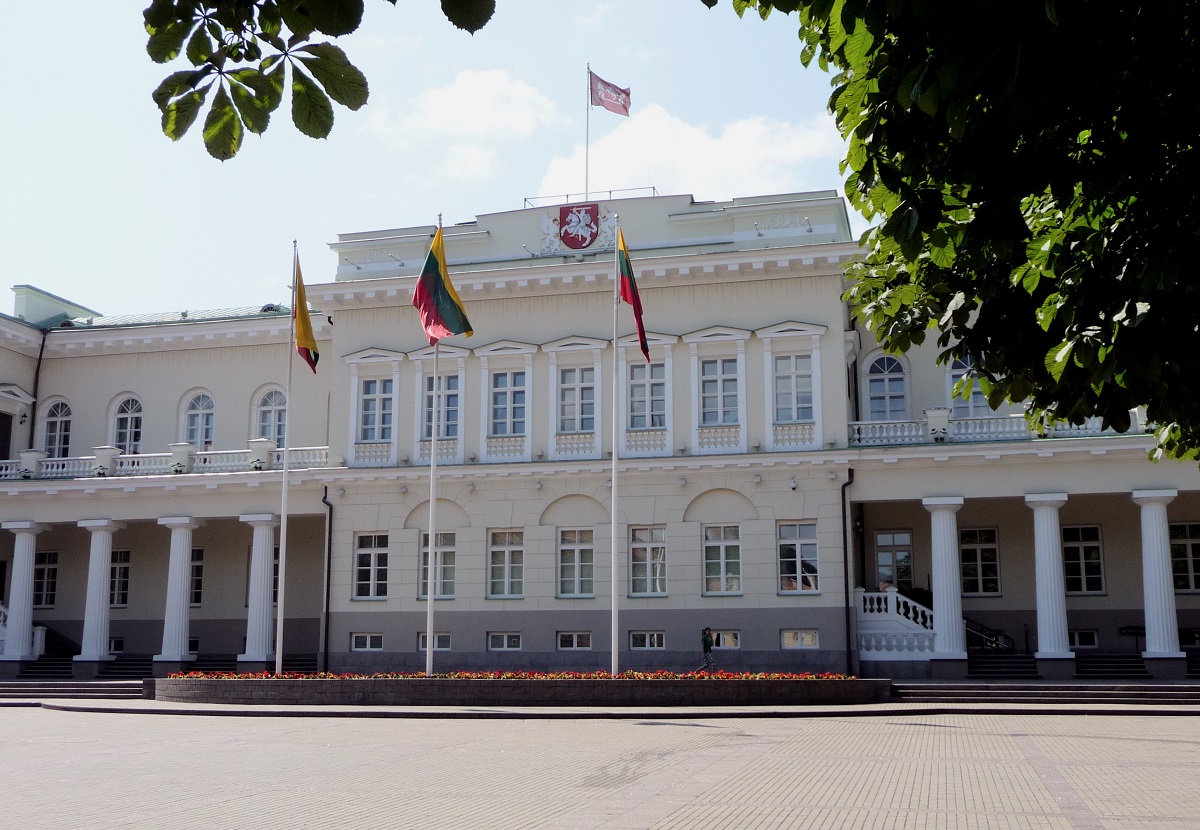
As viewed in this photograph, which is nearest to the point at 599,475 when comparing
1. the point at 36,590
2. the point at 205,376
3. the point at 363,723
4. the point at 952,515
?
the point at 952,515

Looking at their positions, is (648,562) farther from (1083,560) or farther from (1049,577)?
(1083,560)

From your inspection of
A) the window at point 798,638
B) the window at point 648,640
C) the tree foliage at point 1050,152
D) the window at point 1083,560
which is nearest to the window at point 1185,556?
the window at point 1083,560

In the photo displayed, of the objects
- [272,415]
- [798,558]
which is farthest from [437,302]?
[272,415]

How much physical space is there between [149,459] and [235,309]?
20.7 ft

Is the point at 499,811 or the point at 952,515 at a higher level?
the point at 952,515

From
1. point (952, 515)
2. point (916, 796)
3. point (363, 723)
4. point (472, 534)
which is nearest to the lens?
point (916, 796)

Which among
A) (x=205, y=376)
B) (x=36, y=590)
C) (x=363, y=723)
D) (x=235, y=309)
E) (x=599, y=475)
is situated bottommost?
(x=363, y=723)

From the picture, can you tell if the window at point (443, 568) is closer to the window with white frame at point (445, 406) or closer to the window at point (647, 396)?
the window with white frame at point (445, 406)

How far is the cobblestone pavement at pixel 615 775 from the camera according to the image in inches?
458

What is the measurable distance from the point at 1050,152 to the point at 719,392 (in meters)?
25.7

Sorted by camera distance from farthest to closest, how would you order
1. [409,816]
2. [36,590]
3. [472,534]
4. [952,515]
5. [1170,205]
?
1. [36,590]
2. [472,534]
3. [952,515]
4. [409,816]
5. [1170,205]

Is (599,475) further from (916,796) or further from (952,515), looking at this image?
(916,796)

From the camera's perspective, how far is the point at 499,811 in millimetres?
12016

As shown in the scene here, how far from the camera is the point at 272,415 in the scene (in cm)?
3847
